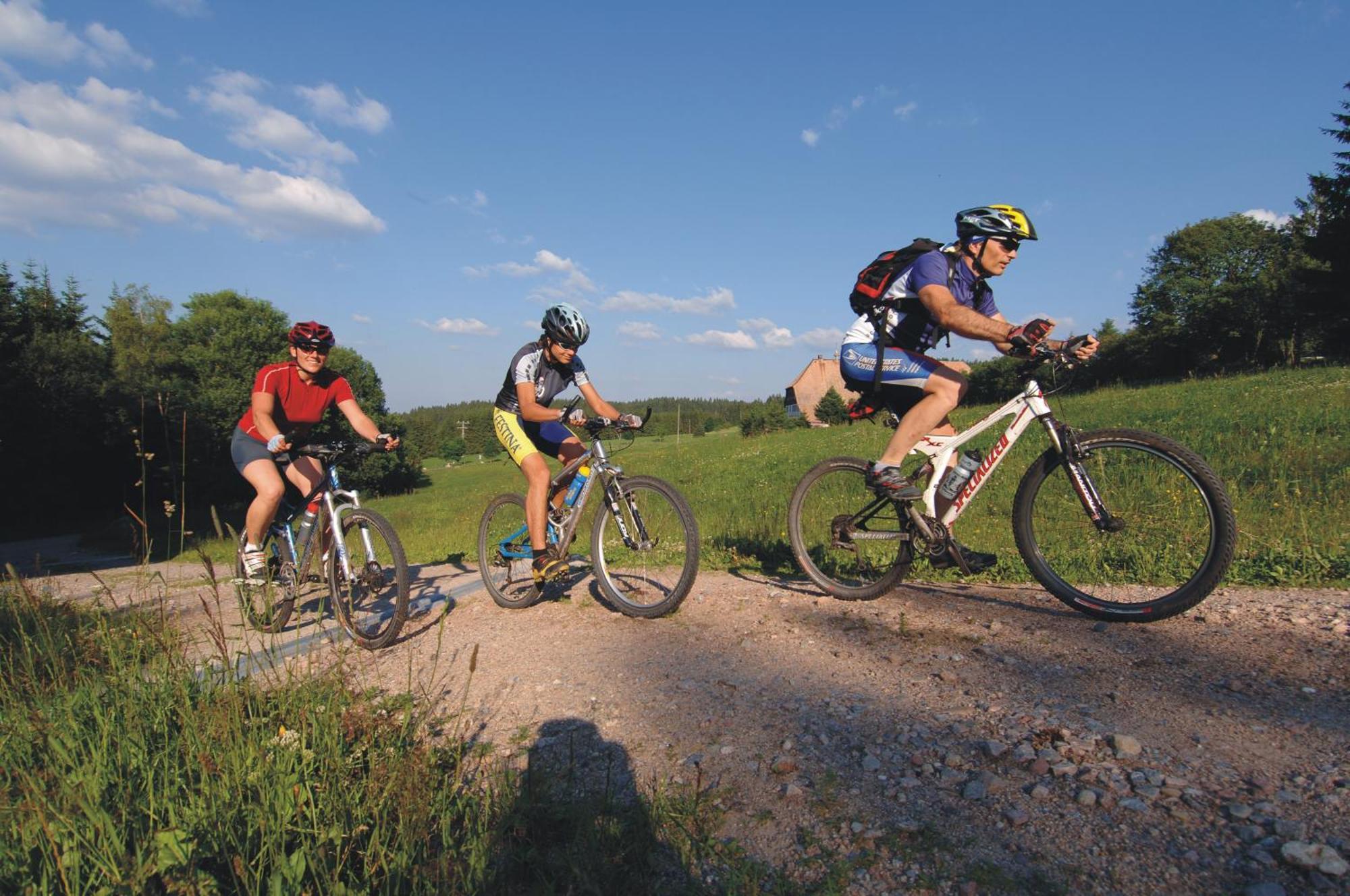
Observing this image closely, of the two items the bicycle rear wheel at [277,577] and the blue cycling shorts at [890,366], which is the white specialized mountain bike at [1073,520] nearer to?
the blue cycling shorts at [890,366]

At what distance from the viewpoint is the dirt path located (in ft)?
5.46

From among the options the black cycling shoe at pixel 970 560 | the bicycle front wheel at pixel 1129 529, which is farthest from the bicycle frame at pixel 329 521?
the bicycle front wheel at pixel 1129 529

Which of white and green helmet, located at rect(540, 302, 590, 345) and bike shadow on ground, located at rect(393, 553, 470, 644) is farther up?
white and green helmet, located at rect(540, 302, 590, 345)

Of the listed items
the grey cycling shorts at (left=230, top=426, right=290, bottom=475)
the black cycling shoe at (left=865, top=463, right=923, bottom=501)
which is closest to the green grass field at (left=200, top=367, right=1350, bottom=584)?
the grey cycling shorts at (left=230, top=426, right=290, bottom=475)

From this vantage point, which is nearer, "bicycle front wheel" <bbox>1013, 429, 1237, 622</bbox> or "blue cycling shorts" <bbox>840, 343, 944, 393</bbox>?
"bicycle front wheel" <bbox>1013, 429, 1237, 622</bbox>

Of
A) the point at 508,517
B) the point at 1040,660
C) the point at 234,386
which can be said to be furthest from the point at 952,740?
the point at 234,386

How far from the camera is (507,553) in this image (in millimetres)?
5523

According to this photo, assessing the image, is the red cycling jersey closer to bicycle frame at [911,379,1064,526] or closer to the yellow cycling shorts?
the yellow cycling shorts

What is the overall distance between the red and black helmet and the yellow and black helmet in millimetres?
4913

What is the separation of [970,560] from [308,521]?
15.7 feet

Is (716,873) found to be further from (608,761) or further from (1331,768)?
(1331,768)

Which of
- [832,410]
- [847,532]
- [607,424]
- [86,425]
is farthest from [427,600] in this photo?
[832,410]

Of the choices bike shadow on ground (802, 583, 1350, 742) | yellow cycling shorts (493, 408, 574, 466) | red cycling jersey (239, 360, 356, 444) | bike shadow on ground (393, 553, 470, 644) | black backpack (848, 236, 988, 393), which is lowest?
bike shadow on ground (393, 553, 470, 644)

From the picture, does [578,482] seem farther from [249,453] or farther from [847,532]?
[249,453]
